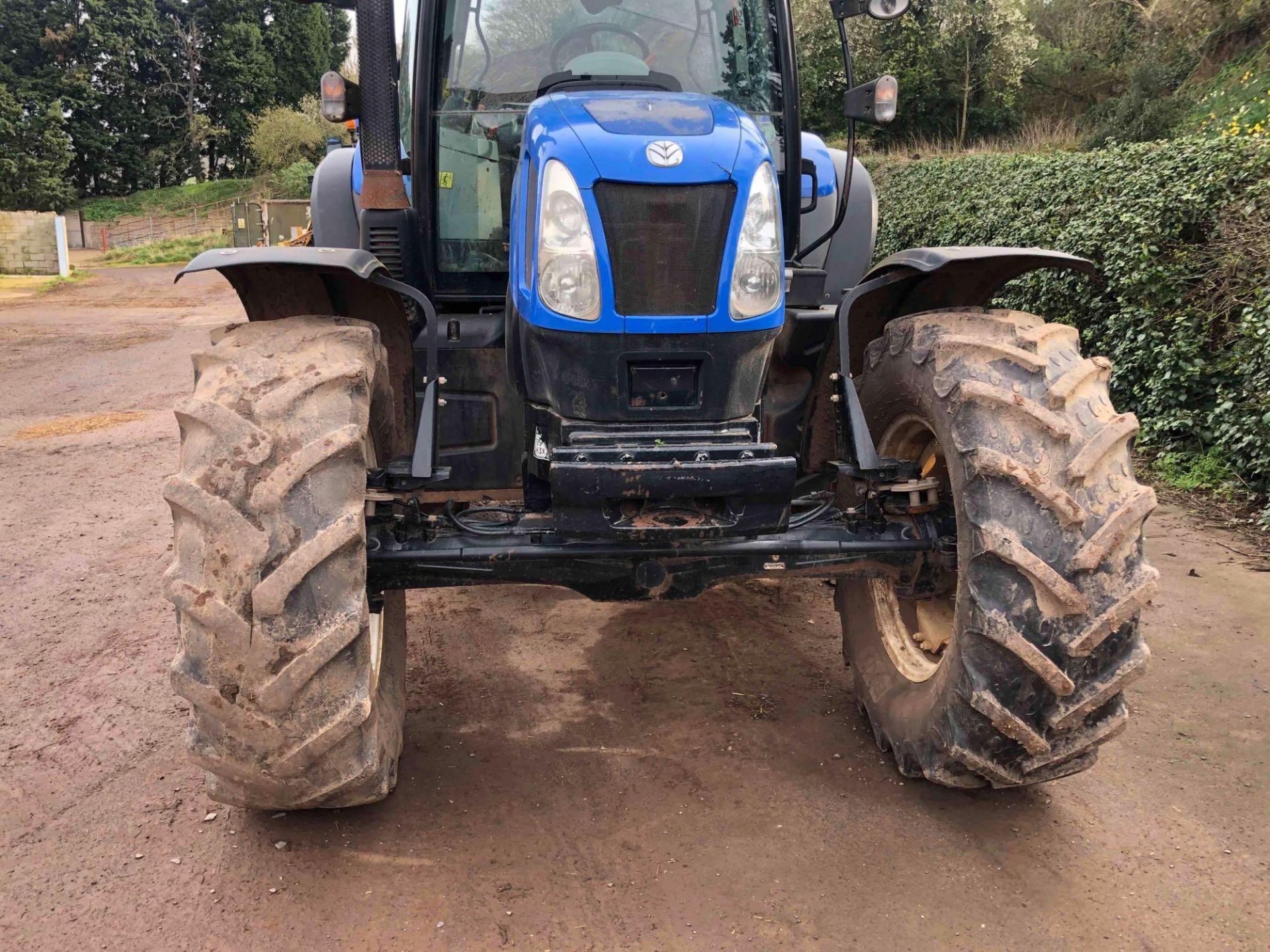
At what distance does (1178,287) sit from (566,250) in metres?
5.69

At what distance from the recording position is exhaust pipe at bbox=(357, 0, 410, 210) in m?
3.59

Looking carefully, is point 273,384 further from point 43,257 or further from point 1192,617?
point 43,257

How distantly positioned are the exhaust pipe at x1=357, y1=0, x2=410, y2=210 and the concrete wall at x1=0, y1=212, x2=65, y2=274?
28.1 meters

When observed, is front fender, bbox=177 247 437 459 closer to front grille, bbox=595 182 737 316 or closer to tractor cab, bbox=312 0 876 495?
tractor cab, bbox=312 0 876 495

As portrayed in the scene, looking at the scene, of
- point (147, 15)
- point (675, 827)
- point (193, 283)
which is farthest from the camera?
point (147, 15)

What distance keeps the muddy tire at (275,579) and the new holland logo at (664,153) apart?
1.01 m

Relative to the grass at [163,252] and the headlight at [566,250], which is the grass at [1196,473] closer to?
the headlight at [566,250]

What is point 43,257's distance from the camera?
1121 inches

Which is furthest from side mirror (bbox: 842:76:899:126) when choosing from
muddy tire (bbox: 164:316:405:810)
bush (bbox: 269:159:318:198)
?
bush (bbox: 269:159:318:198)

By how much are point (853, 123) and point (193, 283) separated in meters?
24.5

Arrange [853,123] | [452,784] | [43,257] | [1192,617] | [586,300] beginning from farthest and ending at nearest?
1. [43,257]
2. [1192,617]
3. [853,123]
4. [452,784]
5. [586,300]

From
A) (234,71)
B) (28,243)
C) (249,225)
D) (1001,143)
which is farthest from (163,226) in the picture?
(1001,143)

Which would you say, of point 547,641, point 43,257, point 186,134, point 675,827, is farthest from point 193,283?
point 186,134

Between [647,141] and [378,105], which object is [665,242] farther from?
[378,105]
